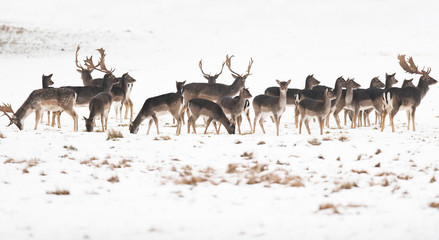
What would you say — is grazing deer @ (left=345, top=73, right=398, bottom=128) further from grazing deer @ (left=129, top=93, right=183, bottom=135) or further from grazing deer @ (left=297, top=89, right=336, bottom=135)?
grazing deer @ (left=129, top=93, right=183, bottom=135)

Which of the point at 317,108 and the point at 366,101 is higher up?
the point at 366,101

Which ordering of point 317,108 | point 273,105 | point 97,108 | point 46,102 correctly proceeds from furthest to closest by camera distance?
1. point 273,105
2. point 46,102
3. point 317,108
4. point 97,108

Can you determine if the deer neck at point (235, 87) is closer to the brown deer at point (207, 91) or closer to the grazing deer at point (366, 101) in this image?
the brown deer at point (207, 91)

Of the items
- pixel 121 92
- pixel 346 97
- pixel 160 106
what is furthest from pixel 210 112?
pixel 346 97

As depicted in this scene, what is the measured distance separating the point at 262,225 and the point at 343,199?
1.52 meters

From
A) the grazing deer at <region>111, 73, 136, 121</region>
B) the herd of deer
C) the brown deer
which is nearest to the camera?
the herd of deer

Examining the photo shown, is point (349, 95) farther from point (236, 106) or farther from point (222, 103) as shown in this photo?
point (222, 103)

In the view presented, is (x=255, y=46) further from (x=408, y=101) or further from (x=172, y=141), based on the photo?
(x=172, y=141)

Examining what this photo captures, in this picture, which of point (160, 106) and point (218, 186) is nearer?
point (218, 186)

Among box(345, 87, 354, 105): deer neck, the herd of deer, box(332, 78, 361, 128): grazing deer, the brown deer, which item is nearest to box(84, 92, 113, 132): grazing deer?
the herd of deer

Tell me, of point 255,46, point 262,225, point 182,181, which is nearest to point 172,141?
point 182,181

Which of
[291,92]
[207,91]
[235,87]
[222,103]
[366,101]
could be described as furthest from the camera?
[235,87]

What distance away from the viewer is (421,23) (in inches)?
2040

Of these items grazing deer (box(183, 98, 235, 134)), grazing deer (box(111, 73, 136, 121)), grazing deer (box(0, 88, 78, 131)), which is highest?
grazing deer (box(111, 73, 136, 121))
